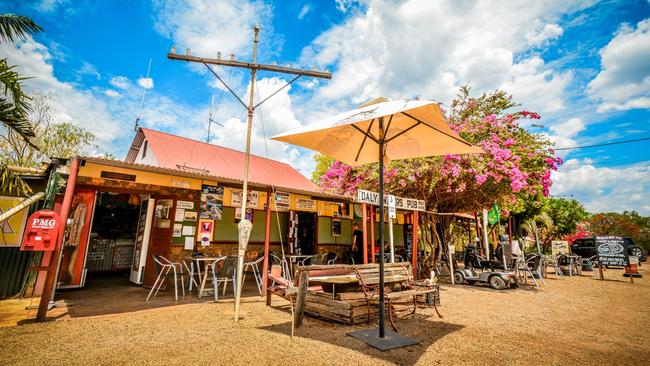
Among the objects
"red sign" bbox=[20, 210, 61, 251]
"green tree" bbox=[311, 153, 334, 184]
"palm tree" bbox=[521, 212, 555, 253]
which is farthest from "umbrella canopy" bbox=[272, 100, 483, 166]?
"green tree" bbox=[311, 153, 334, 184]

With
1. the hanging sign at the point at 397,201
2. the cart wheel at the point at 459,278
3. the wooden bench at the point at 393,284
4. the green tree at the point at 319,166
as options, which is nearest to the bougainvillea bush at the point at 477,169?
the hanging sign at the point at 397,201

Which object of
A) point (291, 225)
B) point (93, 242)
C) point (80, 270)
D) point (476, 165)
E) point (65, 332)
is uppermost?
point (476, 165)

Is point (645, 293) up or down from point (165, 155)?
down

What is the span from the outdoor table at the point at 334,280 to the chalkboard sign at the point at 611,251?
472 inches

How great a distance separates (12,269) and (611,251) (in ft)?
59.9

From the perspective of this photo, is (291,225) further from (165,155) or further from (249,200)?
(165,155)

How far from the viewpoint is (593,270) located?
1345 centimetres

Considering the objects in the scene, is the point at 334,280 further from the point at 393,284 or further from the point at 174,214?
the point at 174,214

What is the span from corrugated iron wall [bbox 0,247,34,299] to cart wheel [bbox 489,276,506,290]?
37.4ft

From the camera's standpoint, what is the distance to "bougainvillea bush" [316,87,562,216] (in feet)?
27.4

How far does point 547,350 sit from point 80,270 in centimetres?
954

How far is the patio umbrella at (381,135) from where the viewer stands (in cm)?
354

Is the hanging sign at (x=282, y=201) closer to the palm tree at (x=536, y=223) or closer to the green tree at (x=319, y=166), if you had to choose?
the palm tree at (x=536, y=223)

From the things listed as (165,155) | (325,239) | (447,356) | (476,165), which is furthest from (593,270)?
(165,155)
